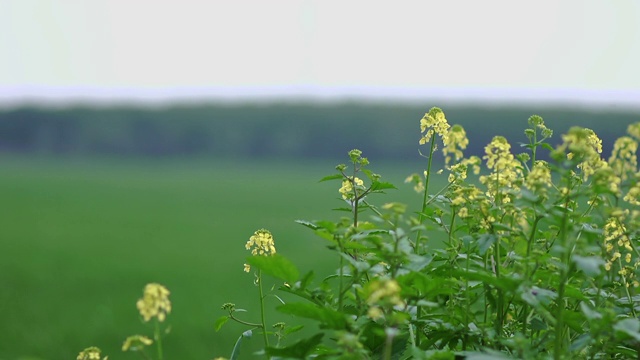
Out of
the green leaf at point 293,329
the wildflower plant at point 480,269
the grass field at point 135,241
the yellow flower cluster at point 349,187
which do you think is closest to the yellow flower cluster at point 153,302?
the wildflower plant at point 480,269

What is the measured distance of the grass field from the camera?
5.31 meters

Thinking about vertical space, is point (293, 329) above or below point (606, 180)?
below

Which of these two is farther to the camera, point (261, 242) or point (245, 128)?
point (245, 128)

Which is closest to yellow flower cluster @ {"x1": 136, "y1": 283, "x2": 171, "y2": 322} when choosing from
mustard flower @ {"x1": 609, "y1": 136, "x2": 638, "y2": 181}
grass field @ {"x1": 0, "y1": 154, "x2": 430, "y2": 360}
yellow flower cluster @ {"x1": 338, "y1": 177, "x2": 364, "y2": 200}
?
yellow flower cluster @ {"x1": 338, "y1": 177, "x2": 364, "y2": 200}

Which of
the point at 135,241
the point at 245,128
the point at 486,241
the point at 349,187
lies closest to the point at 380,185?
the point at 349,187

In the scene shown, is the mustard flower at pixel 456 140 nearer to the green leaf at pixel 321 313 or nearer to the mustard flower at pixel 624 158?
the mustard flower at pixel 624 158

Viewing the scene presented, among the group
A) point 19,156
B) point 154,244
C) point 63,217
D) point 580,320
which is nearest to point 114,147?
point 19,156

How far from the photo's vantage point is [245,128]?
43.0ft

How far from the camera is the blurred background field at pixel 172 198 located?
18.7 ft

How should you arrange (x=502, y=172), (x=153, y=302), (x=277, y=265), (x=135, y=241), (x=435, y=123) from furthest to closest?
(x=135, y=241) < (x=435, y=123) < (x=502, y=172) < (x=277, y=265) < (x=153, y=302)

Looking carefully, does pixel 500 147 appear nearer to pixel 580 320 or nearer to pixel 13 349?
pixel 580 320

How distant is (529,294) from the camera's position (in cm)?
124

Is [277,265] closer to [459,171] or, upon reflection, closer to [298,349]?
[298,349]

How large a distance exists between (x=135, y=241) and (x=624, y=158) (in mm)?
7591
